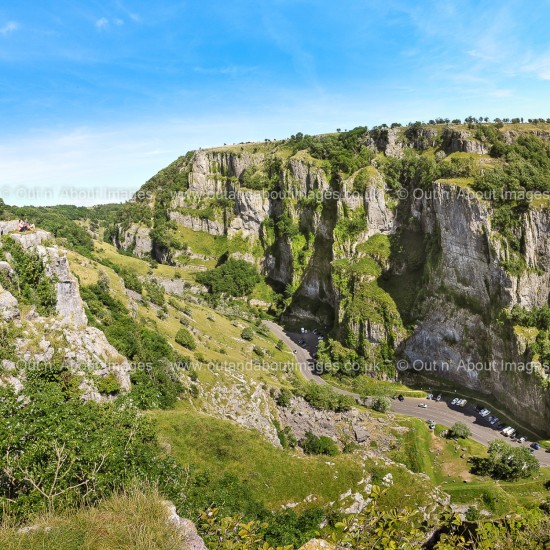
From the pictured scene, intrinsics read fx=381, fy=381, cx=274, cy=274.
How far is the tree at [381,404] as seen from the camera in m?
61.5

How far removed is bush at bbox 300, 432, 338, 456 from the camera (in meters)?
44.5

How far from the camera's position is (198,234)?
133750 millimetres

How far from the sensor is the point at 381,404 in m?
61.8

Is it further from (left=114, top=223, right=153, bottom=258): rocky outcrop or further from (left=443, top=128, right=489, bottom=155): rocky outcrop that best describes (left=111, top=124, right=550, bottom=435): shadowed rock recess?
(left=114, top=223, right=153, bottom=258): rocky outcrop

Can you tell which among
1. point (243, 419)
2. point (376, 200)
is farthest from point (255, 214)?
point (243, 419)

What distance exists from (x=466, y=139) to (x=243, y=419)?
260ft

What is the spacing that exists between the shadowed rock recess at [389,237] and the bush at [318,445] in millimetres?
33661

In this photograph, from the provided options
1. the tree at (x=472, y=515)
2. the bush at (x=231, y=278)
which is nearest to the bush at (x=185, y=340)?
the tree at (x=472, y=515)

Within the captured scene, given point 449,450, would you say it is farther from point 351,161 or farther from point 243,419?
point 351,161

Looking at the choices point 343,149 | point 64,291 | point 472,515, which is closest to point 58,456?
point 64,291

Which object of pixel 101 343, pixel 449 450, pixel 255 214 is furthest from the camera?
pixel 255 214

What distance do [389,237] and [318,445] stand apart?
64.1 metres

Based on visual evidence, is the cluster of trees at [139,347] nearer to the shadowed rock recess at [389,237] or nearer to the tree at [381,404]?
the tree at [381,404]

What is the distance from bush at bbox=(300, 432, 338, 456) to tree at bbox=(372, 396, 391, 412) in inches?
706
